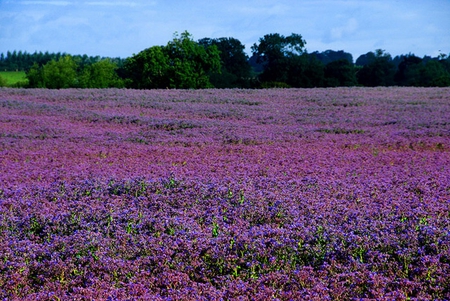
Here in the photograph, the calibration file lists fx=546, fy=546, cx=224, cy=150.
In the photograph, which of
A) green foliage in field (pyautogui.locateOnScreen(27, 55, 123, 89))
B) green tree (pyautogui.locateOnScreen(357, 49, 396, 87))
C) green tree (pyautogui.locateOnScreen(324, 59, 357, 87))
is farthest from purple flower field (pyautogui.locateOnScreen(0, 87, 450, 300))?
green tree (pyautogui.locateOnScreen(357, 49, 396, 87))

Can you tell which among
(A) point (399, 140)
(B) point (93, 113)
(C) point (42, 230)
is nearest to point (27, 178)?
(C) point (42, 230)

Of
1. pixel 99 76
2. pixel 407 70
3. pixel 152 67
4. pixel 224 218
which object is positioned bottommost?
pixel 224 218

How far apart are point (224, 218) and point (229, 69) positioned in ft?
263

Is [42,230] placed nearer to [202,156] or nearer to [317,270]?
[317,270]

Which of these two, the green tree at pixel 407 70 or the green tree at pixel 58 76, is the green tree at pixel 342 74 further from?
the green tree at pixel 58 76

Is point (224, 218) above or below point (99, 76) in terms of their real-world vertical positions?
below

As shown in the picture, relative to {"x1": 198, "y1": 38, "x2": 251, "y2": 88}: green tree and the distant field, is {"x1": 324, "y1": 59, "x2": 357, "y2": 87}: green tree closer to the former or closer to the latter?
{"x1": 198, "y1": 38, "x2": 251, "y2": 88}: green tree

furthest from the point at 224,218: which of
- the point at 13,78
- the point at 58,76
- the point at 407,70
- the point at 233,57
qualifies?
the point at 13,78

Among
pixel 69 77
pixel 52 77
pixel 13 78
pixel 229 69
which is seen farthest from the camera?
pixel 13 78

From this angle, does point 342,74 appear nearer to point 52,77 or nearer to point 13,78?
point 52,77

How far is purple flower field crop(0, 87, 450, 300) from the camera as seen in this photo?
14.4 feet

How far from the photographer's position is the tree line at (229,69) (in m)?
55.2

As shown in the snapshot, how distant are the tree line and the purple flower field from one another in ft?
130

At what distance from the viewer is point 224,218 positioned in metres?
6.10
